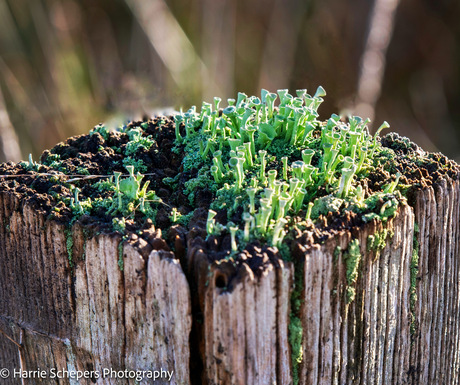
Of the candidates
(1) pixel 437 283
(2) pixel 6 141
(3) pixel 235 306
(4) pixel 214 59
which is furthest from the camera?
(4) pixel 214 59

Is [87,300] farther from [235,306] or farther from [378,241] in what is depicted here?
[378,241]

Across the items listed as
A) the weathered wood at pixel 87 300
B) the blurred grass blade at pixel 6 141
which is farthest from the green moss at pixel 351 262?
the blurred grass blade at pixel 6 141

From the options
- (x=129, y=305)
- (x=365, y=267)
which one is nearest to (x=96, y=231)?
(x=129, y=305)

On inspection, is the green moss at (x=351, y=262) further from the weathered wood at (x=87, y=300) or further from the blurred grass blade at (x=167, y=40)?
the blurred grass blade at (x=167, y=40)

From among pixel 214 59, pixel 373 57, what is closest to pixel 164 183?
pixel 373 57

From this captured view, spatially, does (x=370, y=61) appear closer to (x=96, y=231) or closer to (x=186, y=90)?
(x=186, y=90)
